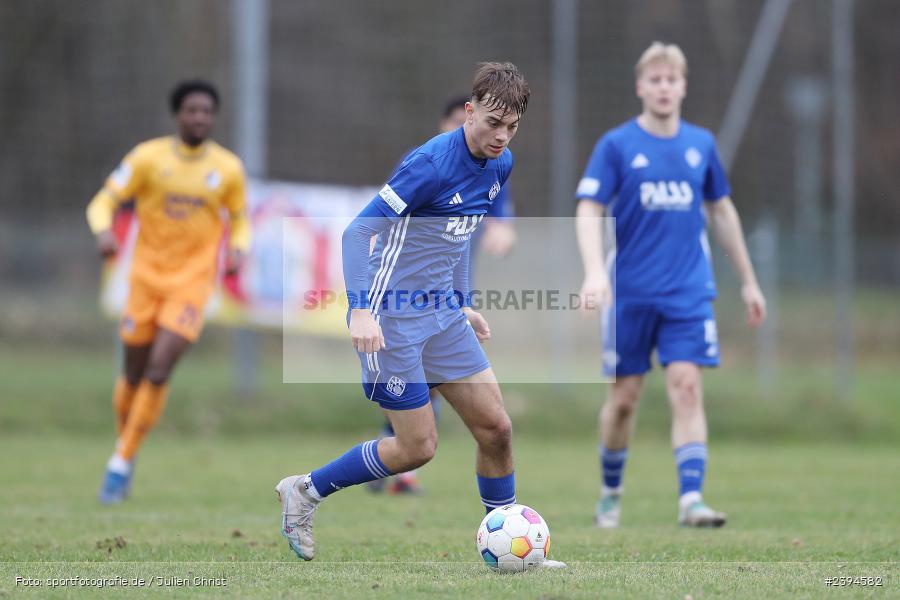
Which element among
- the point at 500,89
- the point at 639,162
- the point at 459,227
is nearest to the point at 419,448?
the point at 459,227

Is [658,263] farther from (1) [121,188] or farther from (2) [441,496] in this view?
(1) [121,188]

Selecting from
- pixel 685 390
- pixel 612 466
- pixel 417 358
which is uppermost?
pixel 417 358

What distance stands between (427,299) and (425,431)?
1.83 feet

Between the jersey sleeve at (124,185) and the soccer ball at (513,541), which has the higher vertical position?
the jersey sleeve at (124,185)

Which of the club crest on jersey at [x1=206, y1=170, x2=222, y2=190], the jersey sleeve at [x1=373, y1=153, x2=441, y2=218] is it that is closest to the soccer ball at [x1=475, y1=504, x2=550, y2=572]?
the jersey sleeve at [x1=373, y1=153, x2=441, y2=218]

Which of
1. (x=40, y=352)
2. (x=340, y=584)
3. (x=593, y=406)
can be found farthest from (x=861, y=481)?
(x=40, y=352)

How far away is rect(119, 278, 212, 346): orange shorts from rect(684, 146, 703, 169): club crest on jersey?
3.49m

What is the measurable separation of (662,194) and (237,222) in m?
3.30

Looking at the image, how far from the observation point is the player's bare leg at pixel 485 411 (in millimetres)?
5242

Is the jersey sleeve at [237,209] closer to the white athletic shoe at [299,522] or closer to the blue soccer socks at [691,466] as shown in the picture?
the blue soccer socks at [691,466]

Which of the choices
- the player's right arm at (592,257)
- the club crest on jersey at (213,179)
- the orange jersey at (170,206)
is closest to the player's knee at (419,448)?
the player's right arm at (592,257)

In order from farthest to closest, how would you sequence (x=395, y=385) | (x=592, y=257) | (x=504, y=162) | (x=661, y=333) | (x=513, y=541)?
(x=661, y=333), (x=592, y=257), (x=504, y=162), (x=395, y=385), (x=513, y=541)

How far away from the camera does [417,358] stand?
17.0ft

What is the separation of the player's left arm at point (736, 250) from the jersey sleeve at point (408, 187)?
2.83m
